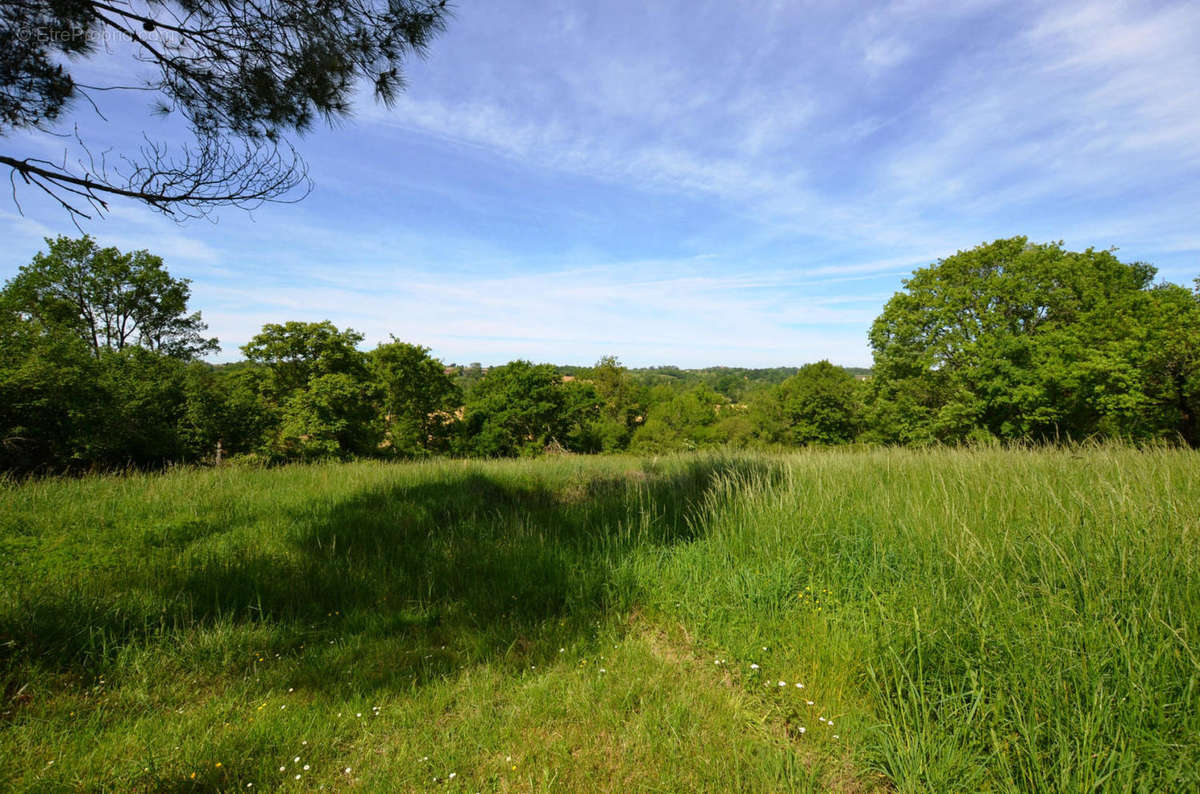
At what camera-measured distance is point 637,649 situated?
128 inches

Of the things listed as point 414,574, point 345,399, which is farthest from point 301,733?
point 345,399

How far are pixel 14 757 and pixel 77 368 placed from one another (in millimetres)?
17462

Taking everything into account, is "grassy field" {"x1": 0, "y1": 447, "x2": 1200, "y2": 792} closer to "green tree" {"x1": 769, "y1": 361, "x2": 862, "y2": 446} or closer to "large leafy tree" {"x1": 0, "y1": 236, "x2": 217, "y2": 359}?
"large leafy tree" {"x1": 0, "y1": 236, "x2": 217, "y2": 359}

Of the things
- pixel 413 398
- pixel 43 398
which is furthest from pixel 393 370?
pixel 43 398

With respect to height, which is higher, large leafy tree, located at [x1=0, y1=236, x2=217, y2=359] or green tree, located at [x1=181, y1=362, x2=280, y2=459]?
large leafy tree, located at [x1=0, y1=236, x2=217, y2=359]

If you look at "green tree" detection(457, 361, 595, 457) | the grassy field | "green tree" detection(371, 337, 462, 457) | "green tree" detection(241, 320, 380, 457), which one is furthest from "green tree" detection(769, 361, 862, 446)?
the grassy field

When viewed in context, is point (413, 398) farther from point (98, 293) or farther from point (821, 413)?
point (821, 413)

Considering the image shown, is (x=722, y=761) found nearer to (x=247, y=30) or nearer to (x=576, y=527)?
(x=576, y=527)

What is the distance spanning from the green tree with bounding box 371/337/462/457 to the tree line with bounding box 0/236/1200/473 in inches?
6.3

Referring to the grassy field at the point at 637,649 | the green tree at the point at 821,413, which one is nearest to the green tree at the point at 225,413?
the grassy field at the point at 637,649

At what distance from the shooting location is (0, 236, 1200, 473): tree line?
48.6ft

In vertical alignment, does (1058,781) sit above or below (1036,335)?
below

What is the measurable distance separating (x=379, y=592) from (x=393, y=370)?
30.3 meters

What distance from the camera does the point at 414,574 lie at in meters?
4.62
